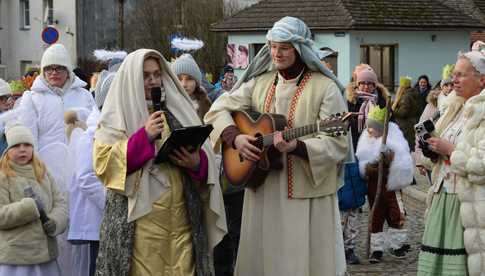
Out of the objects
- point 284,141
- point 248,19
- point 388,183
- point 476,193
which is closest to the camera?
point 284,141

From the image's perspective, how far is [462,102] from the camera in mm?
7121

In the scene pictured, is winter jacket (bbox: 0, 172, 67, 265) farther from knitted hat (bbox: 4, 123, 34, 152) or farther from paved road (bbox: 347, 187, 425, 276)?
paved road (bbox: 347, 187, 425, 276)

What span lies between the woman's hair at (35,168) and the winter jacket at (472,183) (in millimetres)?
3061

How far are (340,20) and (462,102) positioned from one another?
20608 mm

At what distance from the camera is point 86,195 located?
24.1 feet

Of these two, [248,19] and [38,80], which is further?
[248,19]

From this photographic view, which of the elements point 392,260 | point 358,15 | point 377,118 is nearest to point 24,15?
point 358,15

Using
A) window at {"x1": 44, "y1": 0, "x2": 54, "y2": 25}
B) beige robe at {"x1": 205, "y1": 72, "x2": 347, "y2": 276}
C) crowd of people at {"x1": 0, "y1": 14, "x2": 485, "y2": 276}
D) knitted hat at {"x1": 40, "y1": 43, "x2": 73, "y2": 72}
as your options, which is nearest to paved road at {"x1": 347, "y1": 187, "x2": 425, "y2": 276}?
crowd of people at {"x1": 0, "y1": 14, "x2": 485, "y2": 276}

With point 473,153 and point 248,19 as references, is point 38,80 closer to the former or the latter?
point 473,153

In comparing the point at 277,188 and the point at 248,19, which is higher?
the point at 248,19

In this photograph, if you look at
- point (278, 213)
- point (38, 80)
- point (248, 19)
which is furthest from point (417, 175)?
point (248, 19)

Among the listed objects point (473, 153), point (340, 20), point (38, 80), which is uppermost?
point (340, 20)

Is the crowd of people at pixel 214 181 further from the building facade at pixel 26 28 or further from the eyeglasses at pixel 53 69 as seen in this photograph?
the building facade at pixel 26 28

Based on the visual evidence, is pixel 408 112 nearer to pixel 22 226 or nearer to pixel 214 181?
pixel 22 226
